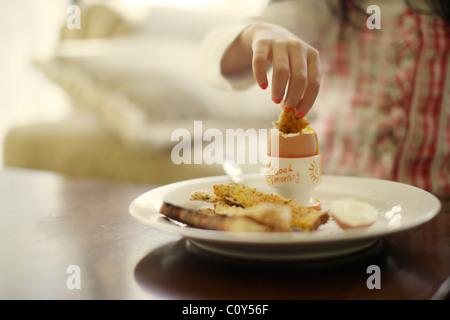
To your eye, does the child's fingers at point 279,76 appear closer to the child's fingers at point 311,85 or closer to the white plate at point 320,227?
the child's fingers at point 311,85

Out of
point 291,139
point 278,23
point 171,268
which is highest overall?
point 278,23

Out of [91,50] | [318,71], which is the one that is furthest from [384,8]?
[91,50]

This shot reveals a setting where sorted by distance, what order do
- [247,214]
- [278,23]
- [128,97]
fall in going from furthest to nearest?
[128,97] < [278,23] < [247,214]

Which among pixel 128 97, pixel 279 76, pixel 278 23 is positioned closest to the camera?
pixel 279 76

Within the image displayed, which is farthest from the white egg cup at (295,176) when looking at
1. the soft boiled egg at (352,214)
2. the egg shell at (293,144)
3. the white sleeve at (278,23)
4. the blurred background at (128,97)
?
the blurred background at (128,97)

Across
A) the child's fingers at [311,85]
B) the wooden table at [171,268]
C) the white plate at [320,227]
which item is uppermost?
the child's fingers at [311,85]

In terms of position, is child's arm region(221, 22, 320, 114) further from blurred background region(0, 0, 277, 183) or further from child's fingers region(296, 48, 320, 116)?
blurred background region(0, 0, 277, 183)

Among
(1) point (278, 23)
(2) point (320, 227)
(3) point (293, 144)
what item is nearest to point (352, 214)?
(2) point (320, 227)

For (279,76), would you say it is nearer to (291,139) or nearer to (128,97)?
(291,139)
